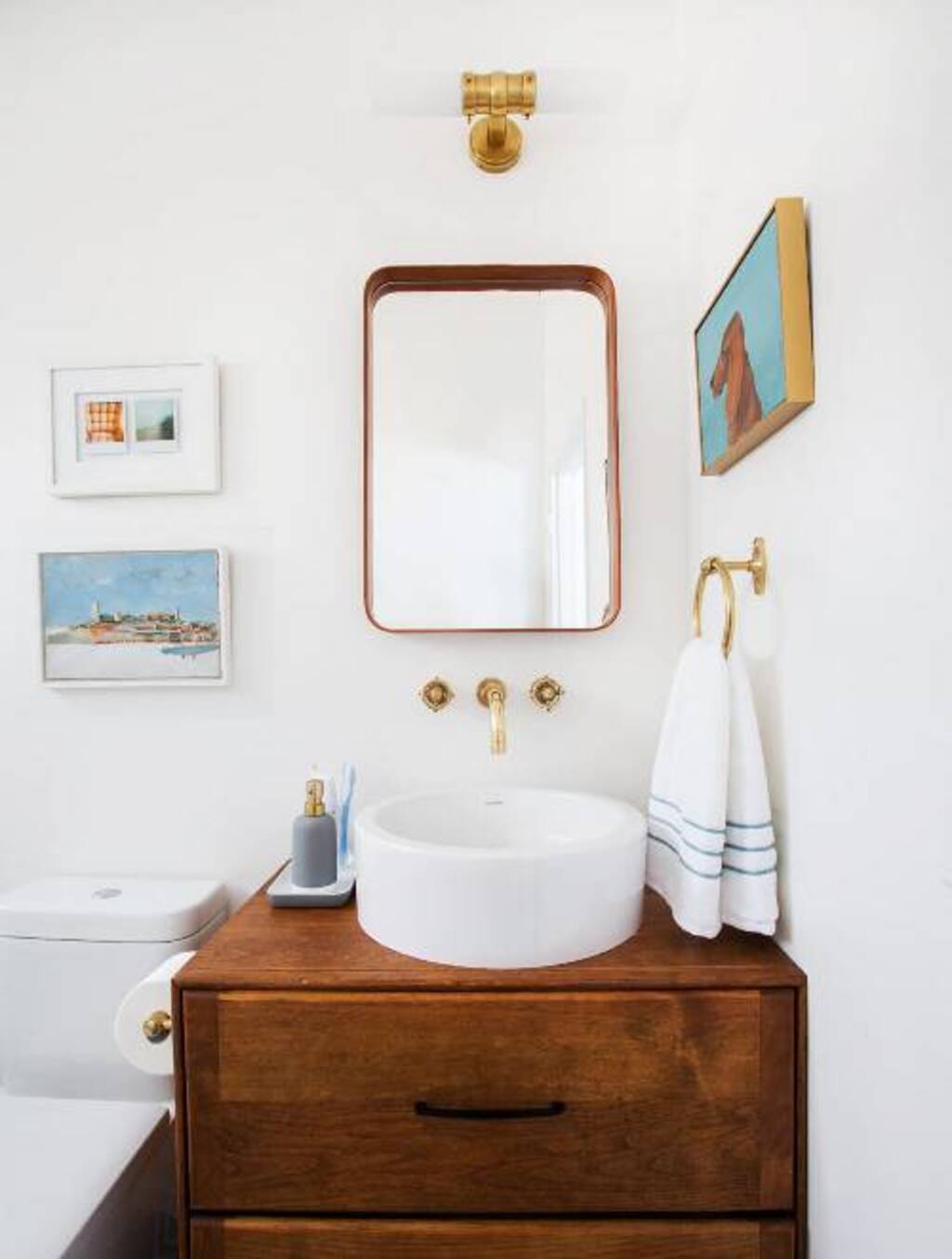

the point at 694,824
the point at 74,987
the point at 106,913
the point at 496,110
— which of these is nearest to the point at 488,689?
the point at 694,824

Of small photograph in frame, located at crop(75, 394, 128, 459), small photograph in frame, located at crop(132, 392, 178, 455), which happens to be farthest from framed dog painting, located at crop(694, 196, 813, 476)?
small photograph in frame, located at crop(75, 394, 128, 459)

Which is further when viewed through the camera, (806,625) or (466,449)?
(466,449)

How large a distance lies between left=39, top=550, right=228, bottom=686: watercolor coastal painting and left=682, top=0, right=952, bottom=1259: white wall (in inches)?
38.7

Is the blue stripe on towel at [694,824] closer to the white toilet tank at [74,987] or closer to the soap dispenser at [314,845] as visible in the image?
the soap dispenser at [314,845]

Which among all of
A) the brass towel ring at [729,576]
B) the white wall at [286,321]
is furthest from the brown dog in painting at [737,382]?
the white wall at [286,321]

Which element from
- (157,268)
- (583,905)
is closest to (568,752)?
(583,905)

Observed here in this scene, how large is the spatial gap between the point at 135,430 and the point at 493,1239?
4.58ft

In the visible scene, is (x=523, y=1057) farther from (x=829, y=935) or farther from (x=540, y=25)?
(x=540, y=25)

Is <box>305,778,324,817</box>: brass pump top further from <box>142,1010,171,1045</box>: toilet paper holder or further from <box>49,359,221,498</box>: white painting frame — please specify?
<box>49,359,221,498</box>: white painting frame

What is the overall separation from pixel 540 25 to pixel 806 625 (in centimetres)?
128

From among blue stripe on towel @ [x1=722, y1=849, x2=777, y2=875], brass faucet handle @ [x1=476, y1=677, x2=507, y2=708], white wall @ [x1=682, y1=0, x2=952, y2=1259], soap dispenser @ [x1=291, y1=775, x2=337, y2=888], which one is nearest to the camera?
white wall @ [x1=682, y1=0, x2=952, y2=1259]

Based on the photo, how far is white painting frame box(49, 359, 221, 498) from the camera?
4.26 ft

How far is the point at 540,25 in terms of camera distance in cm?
130

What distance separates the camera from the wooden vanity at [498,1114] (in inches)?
32.2
